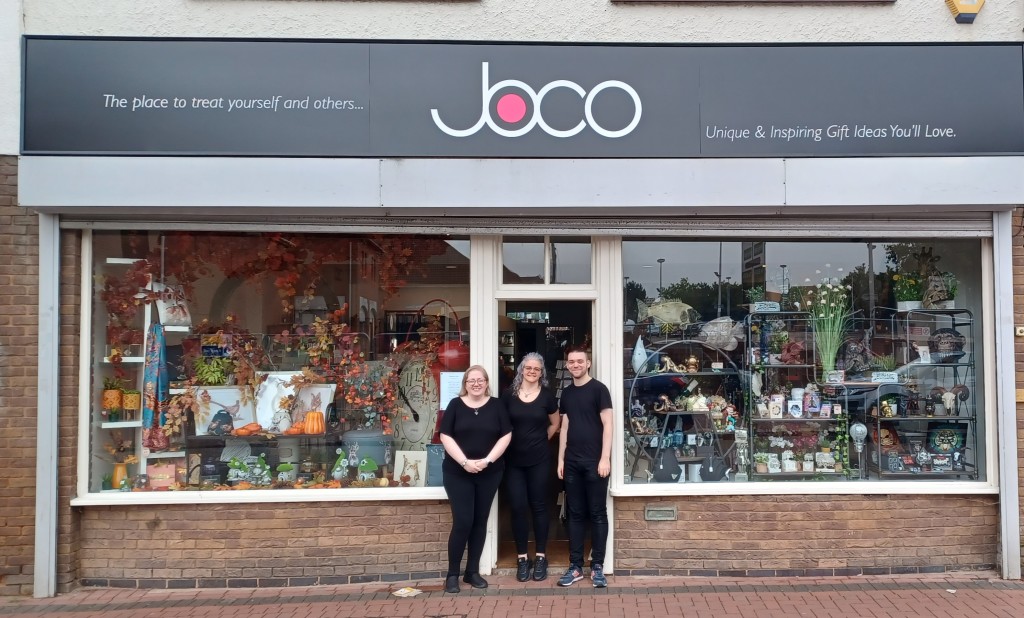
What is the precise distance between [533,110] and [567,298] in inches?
56.0

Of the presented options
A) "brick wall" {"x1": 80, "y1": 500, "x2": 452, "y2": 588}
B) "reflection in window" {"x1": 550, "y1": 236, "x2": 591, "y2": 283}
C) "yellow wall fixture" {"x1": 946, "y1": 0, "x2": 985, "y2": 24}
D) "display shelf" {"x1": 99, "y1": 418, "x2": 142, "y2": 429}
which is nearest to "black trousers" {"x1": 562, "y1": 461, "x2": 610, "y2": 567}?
"brick wall" {"x1": 80, "y1": 500, "x2": 452, "y2": 588}

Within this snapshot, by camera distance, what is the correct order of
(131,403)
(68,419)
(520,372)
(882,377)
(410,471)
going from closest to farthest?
(68,419) → (520,372) → (131,403) → (410,471) → (882,377)

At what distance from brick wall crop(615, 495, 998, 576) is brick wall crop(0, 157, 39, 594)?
4.29 m

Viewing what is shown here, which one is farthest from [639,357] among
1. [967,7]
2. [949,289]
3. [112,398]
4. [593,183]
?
[112,398]

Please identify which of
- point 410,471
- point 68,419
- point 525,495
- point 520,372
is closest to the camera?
point 68,419

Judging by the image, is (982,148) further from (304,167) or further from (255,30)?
(255,30)

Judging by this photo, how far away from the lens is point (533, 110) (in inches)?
200

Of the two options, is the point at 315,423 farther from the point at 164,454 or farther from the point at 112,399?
the point at 112,399

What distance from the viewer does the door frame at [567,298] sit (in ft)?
17.5

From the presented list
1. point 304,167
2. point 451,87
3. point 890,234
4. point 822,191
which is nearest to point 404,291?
point 304,167

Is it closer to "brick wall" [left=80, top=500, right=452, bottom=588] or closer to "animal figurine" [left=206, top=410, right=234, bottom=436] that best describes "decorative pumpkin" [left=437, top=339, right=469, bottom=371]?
"brick wall" [left=80, top=500, right=452, bottom=588]

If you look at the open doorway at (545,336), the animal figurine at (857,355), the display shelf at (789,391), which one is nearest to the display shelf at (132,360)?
the open doorway at (545,336)

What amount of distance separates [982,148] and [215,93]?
5523 millimetres

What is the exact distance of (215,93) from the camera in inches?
198
